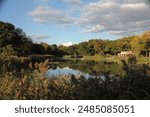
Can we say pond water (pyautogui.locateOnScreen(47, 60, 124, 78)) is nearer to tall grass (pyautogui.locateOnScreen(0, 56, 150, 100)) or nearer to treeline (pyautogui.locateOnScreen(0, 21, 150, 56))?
tall grass (pyautogui.locateOnScreen(0, 56, 150, 100))

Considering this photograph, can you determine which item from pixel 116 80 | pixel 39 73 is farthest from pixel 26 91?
pixel 116 80

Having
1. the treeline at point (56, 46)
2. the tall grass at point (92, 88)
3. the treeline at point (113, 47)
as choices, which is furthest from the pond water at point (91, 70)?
the treeline at point (113, 47)

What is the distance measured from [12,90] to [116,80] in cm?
155

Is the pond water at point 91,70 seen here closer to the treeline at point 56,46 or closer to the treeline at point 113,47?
the treeline at point 56,46

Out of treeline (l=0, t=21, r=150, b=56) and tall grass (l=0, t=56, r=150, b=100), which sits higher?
treeline (l=0, t=21, r=150, b=56)

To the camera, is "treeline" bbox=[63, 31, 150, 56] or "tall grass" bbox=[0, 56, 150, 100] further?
"treeline" bbox=[63, 31, 150, 56]

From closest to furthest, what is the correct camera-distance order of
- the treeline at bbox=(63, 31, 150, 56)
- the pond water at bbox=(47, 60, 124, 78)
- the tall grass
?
the tall grass < the pond water at bbox=(47, 60, 124, 78) < the treeline at bbox=(63, 31, 150, 56)

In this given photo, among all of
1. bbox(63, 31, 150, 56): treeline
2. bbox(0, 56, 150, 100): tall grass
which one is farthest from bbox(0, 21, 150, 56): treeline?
bbox(0, 56, 150, 100): tall grass

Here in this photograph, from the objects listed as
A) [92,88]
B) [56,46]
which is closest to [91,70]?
[92,88]

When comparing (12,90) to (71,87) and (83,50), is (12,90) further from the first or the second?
(83,50)

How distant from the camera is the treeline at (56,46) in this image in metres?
26.3

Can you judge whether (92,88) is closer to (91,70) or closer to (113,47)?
(91,70)

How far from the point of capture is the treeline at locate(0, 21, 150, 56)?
1036 inches

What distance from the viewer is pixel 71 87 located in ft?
14.2
